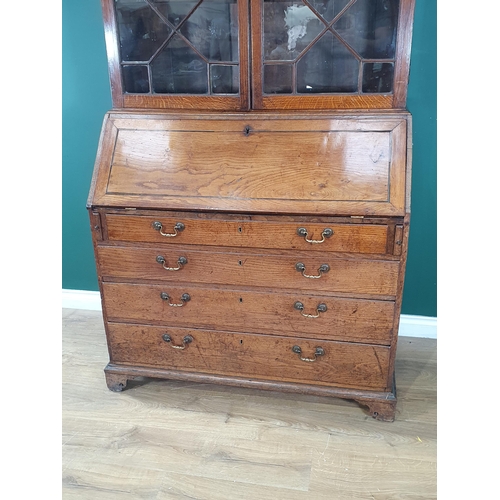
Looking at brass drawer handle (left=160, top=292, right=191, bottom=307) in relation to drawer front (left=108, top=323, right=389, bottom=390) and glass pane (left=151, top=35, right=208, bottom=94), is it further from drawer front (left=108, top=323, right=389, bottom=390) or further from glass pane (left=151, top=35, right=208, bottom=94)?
glass pane (left=151, top=35, right=208, bottom=94)

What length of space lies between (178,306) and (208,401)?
1.49 feet

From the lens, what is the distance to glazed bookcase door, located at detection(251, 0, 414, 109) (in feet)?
5.34

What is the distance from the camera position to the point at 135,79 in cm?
184

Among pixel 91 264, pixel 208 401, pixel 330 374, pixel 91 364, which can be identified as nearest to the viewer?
pixel 330 374

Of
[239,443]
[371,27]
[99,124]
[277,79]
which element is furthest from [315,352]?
[99,124]

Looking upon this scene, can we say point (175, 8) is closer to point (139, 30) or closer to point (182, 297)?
point (139, 30)

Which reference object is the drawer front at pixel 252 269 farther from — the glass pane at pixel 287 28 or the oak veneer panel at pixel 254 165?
the glass pane at pixel 287 28

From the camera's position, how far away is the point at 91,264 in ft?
8.68

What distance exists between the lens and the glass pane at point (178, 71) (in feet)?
5.83

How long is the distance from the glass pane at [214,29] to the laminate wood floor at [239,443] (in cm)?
140

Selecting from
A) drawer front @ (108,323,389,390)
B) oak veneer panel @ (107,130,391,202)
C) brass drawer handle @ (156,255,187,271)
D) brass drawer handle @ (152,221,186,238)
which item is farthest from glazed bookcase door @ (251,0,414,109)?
drawer front @ (108,323,389,390)

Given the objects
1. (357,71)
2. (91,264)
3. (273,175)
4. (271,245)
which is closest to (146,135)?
(273,175)

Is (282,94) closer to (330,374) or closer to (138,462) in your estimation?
(330,374)

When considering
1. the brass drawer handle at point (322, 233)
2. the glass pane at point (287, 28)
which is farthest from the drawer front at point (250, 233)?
the glass pane at point (287, 28)
